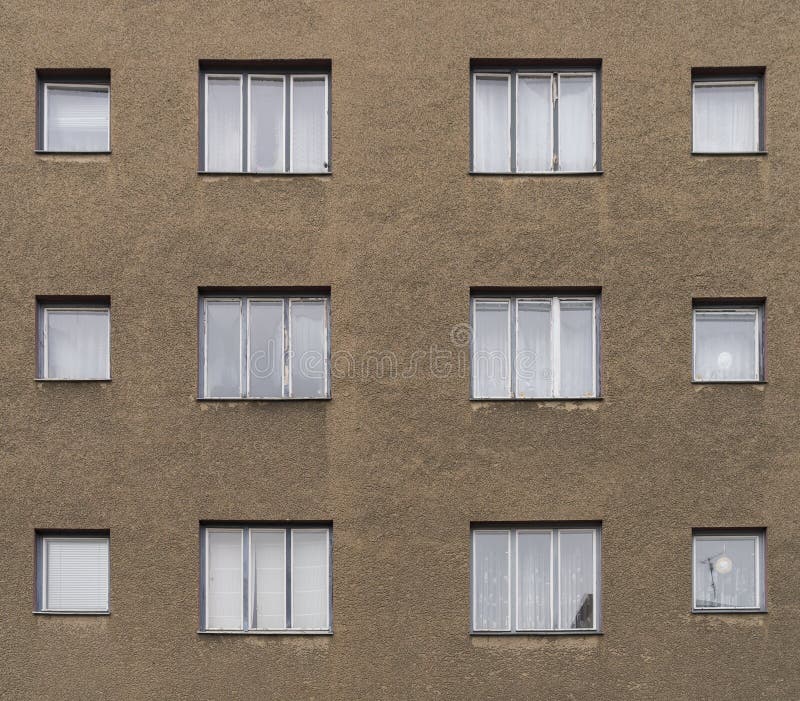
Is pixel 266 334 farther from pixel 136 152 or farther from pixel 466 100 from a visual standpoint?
pixel 466 100

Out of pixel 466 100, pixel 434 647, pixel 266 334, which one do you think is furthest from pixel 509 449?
pixel 466 100

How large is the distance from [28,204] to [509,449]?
7681mm

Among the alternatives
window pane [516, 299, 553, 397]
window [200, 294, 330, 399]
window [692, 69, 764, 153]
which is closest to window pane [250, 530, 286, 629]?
window [200, 294, 330, 399]

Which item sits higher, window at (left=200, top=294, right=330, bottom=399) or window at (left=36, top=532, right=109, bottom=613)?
window at (left=200, top=294, right=330, bottom=399)

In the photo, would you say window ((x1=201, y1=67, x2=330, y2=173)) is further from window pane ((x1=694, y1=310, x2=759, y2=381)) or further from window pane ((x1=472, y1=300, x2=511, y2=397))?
window pane ((x1=694, y1=310, x2=759, y2=381))

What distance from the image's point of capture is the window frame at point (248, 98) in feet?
42.9

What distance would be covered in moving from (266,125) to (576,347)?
5.60 m

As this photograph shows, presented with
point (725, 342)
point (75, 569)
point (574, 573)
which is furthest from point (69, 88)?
point (725, 342)

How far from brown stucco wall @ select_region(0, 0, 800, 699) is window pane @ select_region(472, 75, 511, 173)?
0.42 metres

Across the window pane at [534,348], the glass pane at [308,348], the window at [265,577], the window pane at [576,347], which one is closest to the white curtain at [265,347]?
the glass pane at [308,348]

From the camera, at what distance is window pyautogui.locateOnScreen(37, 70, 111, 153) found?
13.1 meters

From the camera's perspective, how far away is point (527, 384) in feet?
42.1

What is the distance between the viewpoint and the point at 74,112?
1316cm

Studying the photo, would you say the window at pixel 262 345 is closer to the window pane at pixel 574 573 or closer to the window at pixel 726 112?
the window pane at pixel 574 573
